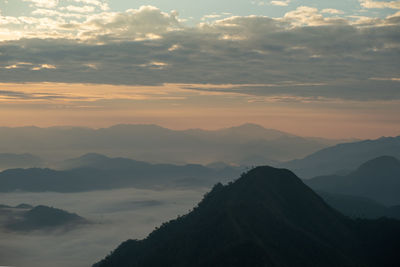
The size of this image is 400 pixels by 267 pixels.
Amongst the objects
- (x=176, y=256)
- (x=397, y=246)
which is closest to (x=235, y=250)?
(x=176, y=256)

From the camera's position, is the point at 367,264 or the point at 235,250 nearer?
the point at 235,250

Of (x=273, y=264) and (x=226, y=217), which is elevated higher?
(x=226, y=217)

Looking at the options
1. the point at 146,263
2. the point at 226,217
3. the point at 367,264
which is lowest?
the point at 367,264

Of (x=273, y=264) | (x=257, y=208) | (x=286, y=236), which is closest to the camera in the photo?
(x=273, y=264)

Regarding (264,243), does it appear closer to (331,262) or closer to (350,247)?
(331,262)

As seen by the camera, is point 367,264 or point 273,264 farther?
point 367,264

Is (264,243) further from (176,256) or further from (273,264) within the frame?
(176,256)

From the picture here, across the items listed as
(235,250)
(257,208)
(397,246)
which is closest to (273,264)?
(235,250)

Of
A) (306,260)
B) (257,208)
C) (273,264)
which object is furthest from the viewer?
(257,208)

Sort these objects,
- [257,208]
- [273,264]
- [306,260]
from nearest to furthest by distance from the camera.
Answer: [273,264], [306,260], [257,208]
